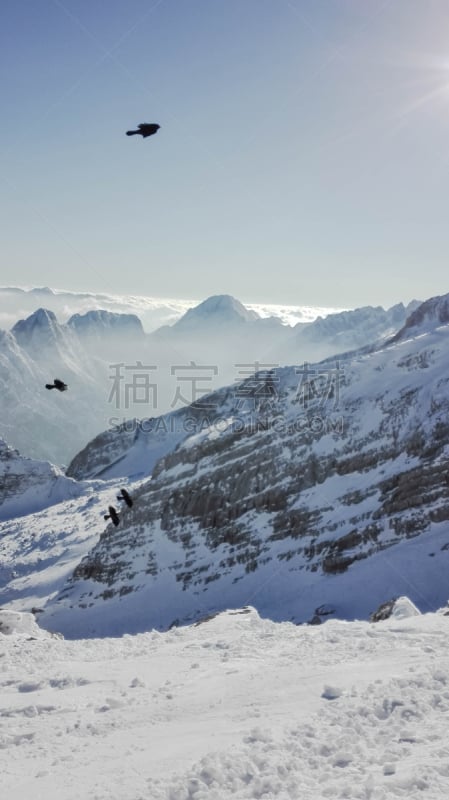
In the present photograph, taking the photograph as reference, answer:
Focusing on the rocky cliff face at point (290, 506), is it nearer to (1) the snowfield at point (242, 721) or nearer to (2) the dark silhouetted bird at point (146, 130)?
(1) the snowfield at point (242, 721)

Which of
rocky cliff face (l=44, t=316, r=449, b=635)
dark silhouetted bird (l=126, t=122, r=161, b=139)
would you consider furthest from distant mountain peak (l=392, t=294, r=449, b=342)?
dark silhouetted bird (l=126, t=122, r=161, b=139)

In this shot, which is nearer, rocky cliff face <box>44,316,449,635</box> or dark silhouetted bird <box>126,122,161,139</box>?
dark silhouetted bird <box>126,122,161,139</box>


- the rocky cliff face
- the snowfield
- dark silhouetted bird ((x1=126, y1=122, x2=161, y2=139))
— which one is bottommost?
the rocky cliff face

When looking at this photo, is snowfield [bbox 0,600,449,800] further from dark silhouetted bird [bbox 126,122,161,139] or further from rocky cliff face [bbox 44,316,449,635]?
rocky cliff face [bbox 44,316,449,635]

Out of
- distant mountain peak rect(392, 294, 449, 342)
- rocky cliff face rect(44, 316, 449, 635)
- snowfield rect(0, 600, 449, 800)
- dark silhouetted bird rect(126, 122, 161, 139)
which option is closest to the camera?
snowfield rect(0, 600, 449, 800)

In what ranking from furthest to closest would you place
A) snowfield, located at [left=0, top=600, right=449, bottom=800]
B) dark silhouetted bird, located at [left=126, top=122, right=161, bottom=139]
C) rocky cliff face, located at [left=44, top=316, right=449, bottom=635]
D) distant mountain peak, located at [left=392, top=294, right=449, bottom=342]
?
1. distant mountain peak, located at [left=392, top=294, right=449, bottom=342]
2. rocky cliff face, located at [left=44, top=316, right=449, bottom=635]
3. dark silhouetted bird, located at [left=126, top=122, right=161, bottom=139]
4. snowfield, located at [left=0, top=600, right=449, bottom=800]

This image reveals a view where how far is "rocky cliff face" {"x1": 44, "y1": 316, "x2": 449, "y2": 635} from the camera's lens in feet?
232

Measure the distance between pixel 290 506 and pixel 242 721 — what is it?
2807 inches

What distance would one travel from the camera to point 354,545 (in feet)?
233

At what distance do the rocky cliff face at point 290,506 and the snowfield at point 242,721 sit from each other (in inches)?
1783

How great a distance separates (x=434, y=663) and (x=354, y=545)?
56234 millimetres

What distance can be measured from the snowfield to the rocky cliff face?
1783 inches

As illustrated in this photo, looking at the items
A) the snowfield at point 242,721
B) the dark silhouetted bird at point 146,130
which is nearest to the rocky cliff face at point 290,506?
the snowfield at point 242,721

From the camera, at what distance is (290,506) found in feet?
277
